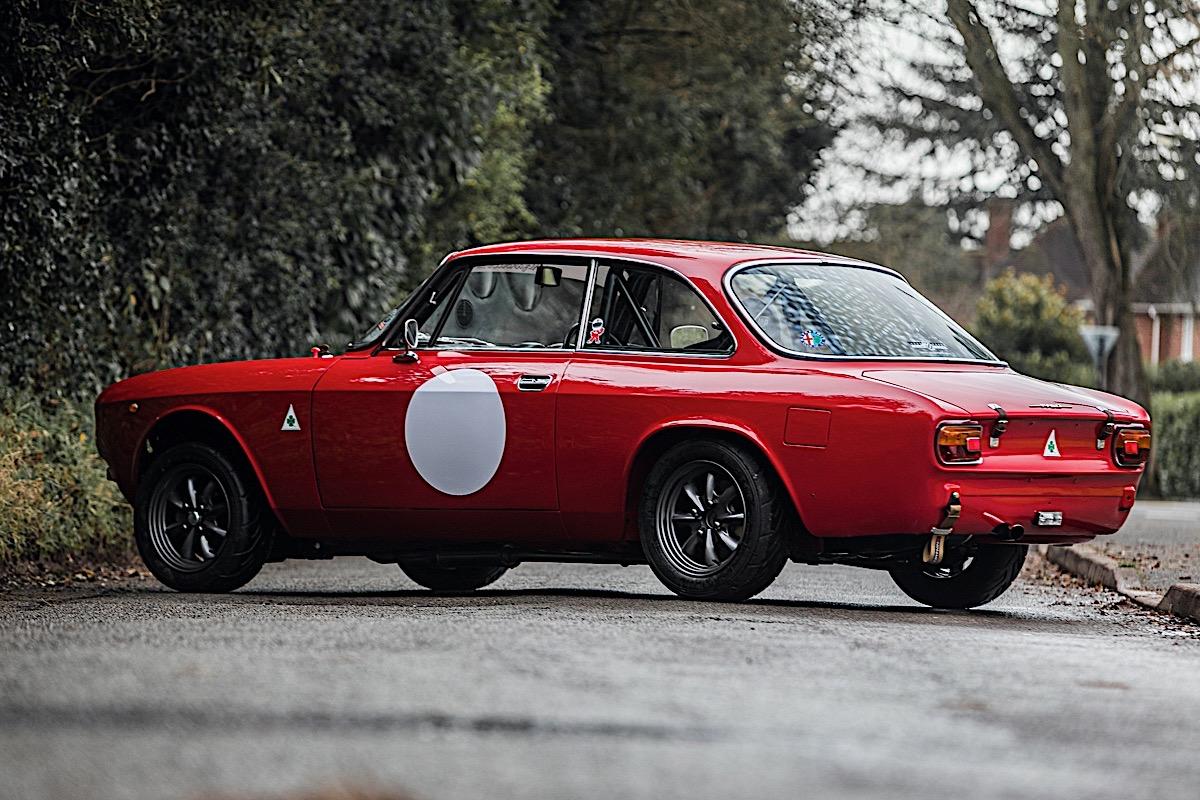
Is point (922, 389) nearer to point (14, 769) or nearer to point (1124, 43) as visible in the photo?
point (14, 769)

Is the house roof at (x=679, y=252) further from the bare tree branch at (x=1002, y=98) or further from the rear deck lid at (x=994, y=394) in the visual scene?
the bare tree branch at (x=1002, y=98)

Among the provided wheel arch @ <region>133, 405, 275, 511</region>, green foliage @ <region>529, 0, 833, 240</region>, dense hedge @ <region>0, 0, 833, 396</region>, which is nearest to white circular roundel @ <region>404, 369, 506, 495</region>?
wheel arch @ <region>133, 405, 275, 511</region>

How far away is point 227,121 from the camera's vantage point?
16297 mm

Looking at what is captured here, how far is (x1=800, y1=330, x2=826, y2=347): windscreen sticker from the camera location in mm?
9438

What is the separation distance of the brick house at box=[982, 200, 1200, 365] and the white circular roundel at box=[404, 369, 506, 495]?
118ft

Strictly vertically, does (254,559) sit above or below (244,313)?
below

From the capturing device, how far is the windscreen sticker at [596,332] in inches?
387

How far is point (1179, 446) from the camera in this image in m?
35.1

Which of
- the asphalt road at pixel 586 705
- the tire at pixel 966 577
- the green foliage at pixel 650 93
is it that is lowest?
the tire at pixel 966 577

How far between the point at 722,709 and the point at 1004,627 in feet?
12.0

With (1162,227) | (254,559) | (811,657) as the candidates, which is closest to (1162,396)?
(1162,227)

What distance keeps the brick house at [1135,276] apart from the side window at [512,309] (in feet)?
117

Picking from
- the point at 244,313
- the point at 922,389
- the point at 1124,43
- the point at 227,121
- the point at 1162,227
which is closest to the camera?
the point at 922,389

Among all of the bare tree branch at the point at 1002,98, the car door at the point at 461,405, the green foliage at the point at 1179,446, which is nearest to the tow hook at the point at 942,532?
the car door at the point at 461,405
